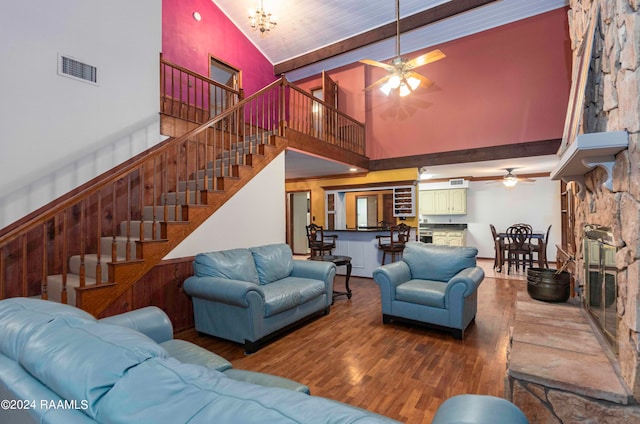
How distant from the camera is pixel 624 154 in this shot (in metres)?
1.69

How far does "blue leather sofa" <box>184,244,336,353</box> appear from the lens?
2854mm

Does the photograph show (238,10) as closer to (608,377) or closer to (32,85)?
(32,85)

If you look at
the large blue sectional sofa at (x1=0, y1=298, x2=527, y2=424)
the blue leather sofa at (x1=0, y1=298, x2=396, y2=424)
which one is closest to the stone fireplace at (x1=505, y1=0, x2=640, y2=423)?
the large blue sectional sofa at (x1=0, y1=298, x2=527, y2=424)

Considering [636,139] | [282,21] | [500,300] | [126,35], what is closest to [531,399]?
[636,139]

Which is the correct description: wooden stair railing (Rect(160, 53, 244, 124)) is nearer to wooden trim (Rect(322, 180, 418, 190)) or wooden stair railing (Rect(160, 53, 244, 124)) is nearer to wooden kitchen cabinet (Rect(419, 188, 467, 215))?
wooden trim (Rect(322, 180, 418, 190))

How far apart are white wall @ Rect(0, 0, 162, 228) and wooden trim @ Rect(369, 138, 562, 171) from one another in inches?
190

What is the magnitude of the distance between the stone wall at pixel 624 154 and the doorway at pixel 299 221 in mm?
7707

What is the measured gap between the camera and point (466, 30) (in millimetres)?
6211

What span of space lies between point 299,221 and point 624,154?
338 inches

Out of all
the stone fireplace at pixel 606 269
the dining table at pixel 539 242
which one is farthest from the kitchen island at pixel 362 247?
the stone fireplace at pixel 606 269

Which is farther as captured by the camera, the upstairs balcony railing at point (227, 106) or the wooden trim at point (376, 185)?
the wooden trim at point (376, 185)

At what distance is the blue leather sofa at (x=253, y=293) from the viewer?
2.85 m

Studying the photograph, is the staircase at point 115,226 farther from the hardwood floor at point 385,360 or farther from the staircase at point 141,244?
the hardwood floor at point 385,360

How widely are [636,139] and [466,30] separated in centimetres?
588
